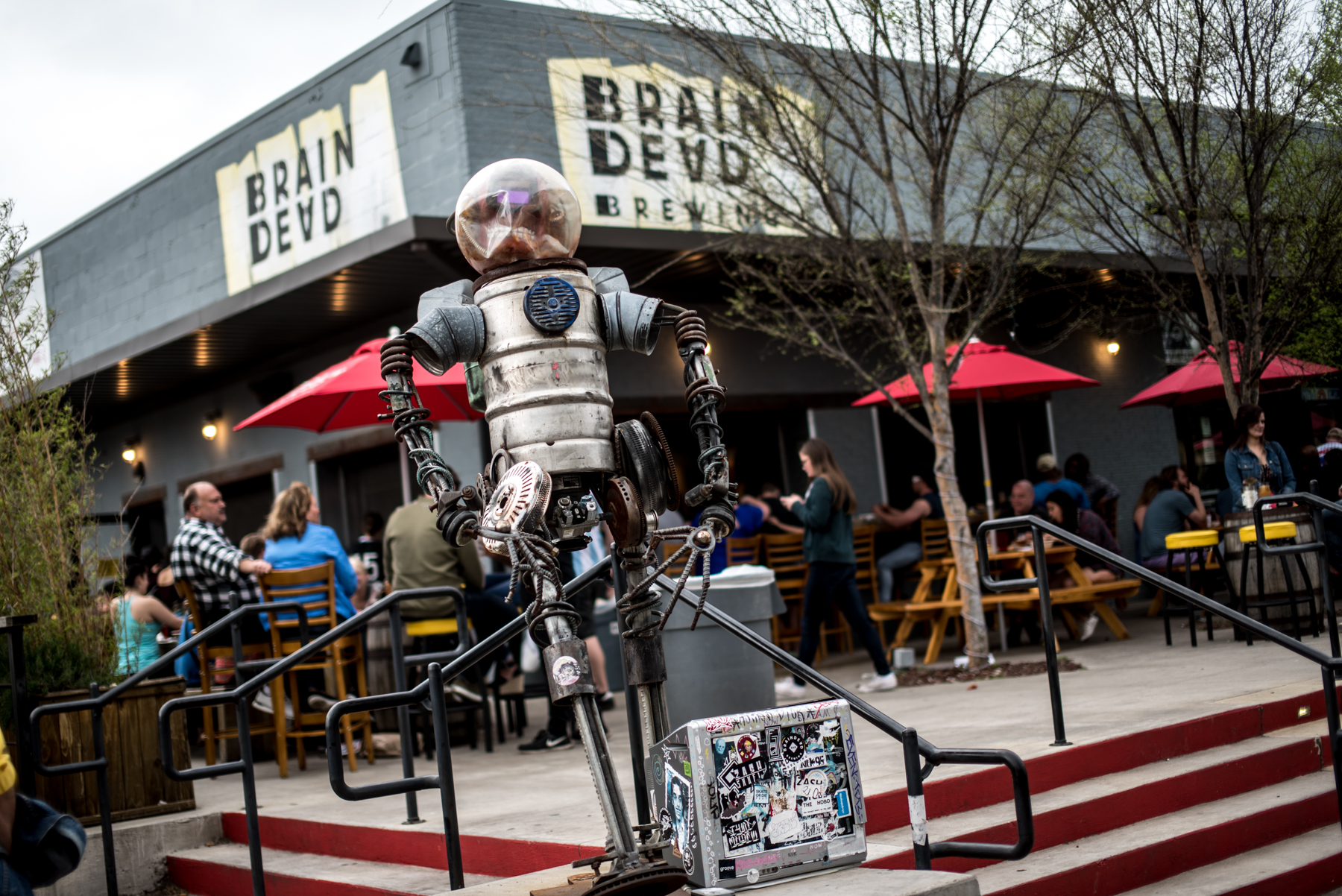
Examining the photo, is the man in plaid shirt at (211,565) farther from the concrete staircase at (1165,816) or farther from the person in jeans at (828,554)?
the concrete staircase at (1165,816)

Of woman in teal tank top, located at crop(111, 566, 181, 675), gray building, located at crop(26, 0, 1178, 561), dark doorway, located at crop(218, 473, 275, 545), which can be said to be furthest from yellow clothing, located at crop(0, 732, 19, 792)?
dark doorway, located at crop(218, 473, 275, 545)

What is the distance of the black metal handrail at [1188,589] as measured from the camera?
416 centimetres

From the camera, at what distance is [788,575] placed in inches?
396

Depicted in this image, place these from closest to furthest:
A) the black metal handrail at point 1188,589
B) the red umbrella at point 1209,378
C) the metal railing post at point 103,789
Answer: the black metal handrail at point 1188,589
the metal railing post at point 103,789
the red umbrella at point 1209,378

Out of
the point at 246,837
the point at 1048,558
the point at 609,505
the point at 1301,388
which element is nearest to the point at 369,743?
the point at 246,837

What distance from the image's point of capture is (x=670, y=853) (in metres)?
3.07

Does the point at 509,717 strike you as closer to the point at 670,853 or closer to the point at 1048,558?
the point at 1048,558

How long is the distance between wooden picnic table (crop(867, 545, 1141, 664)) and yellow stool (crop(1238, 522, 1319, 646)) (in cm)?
68

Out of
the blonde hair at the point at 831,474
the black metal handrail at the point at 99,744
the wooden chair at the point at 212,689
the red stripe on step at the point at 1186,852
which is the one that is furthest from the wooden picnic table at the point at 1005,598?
the black metal handrail at the point at 99,744

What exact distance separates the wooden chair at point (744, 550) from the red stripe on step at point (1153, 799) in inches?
192

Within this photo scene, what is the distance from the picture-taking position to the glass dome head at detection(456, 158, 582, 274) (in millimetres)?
3426

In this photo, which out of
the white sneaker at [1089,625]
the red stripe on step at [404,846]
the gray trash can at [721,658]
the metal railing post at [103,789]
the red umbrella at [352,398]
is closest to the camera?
the red stripe on step at [404,846]

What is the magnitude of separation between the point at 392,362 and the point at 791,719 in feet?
4.55

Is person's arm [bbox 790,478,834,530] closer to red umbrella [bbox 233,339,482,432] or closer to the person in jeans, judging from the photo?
the person in jeans
